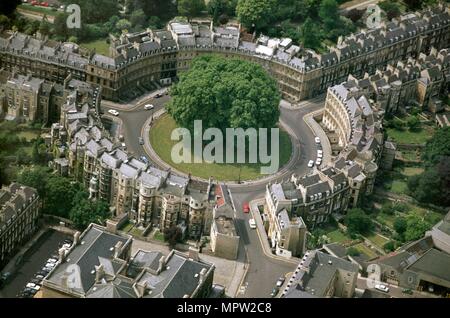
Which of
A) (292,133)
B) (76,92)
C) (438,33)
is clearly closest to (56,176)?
(76,92)

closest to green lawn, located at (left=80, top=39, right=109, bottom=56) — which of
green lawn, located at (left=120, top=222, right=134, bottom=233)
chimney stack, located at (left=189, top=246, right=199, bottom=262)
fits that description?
green lawn, located at (left=120, top=222, right=134, bottom=233)

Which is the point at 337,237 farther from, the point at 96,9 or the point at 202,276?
the point at 96,9

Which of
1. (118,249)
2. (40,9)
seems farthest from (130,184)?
(40,9)

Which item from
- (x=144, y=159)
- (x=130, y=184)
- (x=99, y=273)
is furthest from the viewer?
(x=144, y=159)

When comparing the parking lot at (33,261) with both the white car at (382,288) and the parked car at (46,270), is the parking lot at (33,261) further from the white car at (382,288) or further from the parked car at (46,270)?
the white car at (382,288)

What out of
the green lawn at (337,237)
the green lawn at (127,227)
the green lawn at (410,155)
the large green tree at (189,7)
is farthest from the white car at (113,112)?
the green lawn at (410,155)
